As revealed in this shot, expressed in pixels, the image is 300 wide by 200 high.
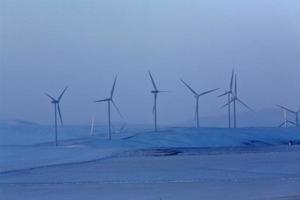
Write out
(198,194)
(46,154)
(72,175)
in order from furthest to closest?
(46,154)
(72,175)
(198,194)

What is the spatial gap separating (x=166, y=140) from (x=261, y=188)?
223 feet

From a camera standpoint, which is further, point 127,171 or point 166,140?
point 166,140

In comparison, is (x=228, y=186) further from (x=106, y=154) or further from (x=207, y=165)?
(x=106, y=154)

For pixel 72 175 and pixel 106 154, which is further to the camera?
pixel 106 154

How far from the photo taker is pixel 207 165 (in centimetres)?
5041

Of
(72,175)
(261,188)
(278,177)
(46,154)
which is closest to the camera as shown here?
(261,188)

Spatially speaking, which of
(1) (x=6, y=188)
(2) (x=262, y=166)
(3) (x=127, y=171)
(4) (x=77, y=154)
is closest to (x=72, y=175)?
(3) (x=127, y=171)

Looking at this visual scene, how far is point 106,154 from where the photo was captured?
6975 centimetres

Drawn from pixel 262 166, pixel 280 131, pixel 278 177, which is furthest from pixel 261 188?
pixel 280 131

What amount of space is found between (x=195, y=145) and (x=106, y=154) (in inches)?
1205

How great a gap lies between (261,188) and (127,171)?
1560 cm

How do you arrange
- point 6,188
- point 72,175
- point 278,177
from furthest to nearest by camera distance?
point 72,175
point 278,177
point 6,188

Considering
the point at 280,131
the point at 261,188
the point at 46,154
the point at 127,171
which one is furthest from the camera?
the point at 280,131

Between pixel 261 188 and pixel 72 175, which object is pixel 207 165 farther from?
pixel 261 188
